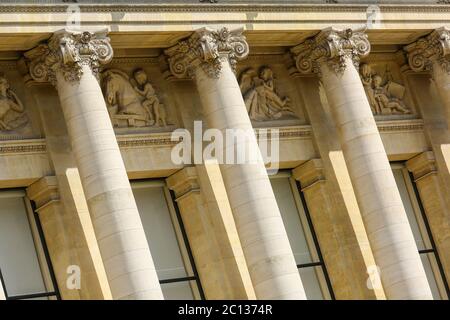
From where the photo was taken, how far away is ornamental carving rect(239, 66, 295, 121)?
130 feet

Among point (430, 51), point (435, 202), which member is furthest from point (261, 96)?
point (435, 202)

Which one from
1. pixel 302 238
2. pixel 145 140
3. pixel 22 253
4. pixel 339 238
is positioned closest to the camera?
pixel 22 253

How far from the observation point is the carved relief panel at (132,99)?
37406 millimetres

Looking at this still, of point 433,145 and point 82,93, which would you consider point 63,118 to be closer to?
point 82,93

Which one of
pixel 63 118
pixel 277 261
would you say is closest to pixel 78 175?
pixel 63 118

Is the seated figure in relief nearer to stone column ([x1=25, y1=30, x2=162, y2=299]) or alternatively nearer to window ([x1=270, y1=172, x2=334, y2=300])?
stone column ([x1=25, y1=30, x2=162, y2=299])

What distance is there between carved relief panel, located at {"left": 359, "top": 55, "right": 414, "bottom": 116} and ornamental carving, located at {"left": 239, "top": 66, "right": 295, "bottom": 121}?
279 centimetres

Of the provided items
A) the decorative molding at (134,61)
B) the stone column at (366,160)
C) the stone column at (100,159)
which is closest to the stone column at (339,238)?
the stone column at (366,160)

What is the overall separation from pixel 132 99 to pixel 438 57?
8.71m

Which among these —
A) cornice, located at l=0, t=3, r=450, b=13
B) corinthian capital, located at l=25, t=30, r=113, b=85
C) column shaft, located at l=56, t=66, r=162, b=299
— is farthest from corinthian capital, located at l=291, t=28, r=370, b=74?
column shaft, located at l=56, t=66, r=162, b=299

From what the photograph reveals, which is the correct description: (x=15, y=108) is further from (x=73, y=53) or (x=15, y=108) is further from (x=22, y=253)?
(x=22, y=253)

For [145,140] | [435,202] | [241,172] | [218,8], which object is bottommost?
[435,202]

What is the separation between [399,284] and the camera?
36969mm

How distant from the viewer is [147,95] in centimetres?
3800
